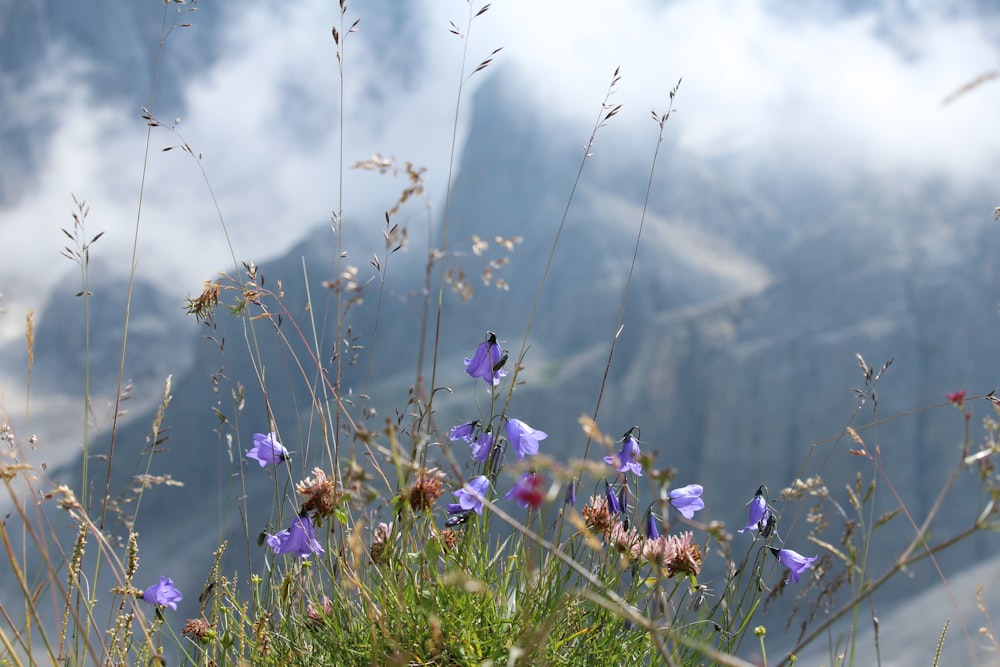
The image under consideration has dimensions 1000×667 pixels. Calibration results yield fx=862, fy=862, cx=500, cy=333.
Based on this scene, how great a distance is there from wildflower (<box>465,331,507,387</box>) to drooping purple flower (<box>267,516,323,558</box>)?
605mm

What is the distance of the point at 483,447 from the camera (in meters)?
2.20

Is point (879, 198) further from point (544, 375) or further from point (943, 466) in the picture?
point (544, 375)

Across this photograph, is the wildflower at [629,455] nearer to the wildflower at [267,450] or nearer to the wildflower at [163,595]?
the wildflower at [267,450]

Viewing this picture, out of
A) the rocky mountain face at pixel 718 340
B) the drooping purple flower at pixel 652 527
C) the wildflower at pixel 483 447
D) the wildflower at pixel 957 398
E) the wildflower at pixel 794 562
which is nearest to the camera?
the wildflower at pixel 957 398

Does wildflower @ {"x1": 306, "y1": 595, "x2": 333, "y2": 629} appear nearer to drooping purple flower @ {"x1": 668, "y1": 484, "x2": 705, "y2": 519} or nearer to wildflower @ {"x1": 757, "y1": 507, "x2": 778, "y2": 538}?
drooping purple flower @ {"x1": 668, "y1": 484, "x2": 705, "y2": 519}

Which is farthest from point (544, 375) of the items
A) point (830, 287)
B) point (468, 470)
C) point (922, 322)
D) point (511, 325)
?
Answer: point (468, 470)

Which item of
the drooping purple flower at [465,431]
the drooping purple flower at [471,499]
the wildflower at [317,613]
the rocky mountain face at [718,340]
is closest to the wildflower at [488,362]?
the drooping purple flower at [465,431]

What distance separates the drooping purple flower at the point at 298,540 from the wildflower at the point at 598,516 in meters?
0.75

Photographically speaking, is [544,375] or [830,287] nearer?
[830,287]

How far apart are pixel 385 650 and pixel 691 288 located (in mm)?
94736

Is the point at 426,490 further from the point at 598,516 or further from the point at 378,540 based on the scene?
the point at 598,516

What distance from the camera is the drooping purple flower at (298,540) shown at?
2312 mm

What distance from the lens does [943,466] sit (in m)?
67.5

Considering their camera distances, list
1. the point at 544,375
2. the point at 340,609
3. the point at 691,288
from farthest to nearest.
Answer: the point at 691,288, the point at 544,375, the point at 340,609
